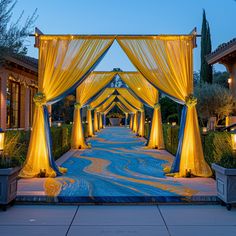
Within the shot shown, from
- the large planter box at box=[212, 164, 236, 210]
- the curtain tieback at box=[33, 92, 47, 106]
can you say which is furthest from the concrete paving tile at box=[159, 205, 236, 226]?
the curtain tieback at box=[33, 92, 47, 106]

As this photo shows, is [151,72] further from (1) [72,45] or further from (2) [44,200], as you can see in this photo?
(2) [44,200]

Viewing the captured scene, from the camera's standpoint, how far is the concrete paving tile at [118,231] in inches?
161

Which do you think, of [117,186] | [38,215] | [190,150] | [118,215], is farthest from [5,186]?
[190,150]

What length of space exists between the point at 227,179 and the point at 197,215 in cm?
69

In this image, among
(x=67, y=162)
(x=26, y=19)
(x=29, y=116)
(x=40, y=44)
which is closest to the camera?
(x=26, y=19)

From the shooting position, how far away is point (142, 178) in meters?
7.14

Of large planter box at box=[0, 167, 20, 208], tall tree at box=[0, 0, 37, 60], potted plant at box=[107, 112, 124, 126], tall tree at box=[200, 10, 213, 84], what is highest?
tall tree at box=[200, 10, 213, 84]

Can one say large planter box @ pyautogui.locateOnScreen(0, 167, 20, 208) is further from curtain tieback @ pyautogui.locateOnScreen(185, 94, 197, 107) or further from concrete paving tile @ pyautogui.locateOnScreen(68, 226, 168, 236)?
curtain tieback @ pyautogui.locateOnScreen(185, 94, 197, 107)

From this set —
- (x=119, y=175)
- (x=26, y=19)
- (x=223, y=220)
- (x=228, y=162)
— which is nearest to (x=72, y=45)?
(x=26, y=19)

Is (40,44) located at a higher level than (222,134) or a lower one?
higher

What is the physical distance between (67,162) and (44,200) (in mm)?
4278

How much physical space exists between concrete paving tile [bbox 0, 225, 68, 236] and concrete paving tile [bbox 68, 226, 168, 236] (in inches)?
5.4

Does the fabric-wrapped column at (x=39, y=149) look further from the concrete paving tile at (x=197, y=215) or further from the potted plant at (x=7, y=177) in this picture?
the concrete paving tile at (x=197, y=215)

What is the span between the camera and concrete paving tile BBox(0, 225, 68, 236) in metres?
4.05
